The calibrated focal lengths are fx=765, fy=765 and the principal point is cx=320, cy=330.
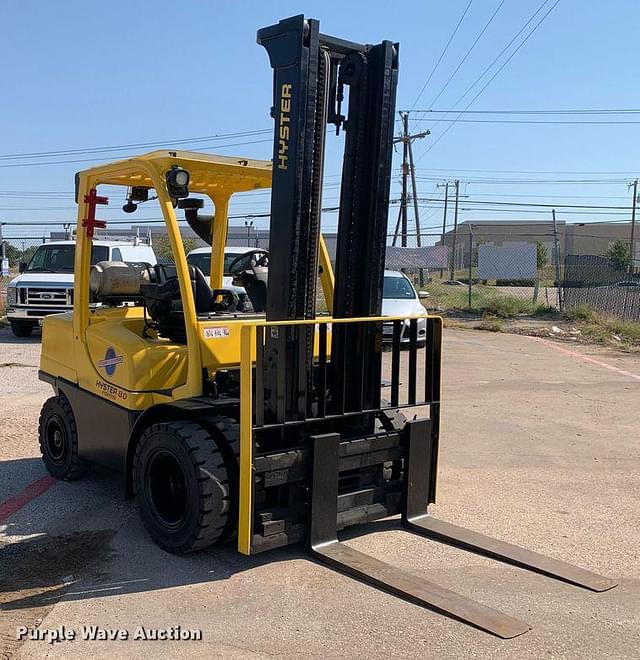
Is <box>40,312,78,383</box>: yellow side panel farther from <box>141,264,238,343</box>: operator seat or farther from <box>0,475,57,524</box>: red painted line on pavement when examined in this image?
<box>141,264,238,343</box>: operator seat

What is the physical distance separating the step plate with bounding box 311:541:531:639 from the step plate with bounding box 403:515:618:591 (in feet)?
2.04

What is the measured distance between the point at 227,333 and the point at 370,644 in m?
2.23

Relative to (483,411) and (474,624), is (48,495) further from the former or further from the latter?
(483,411)

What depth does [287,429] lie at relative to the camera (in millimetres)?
4777

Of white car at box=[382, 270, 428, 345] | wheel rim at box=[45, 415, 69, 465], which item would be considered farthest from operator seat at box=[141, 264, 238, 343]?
white car at box=[382, 270, 428, 345]

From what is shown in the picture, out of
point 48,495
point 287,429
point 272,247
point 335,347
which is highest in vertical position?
point 272,247

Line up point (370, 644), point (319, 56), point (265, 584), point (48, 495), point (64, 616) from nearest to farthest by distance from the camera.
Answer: point (370, 644)
point (64, 616)
point (265, 584)
point (319, 56)
point (48, 495)

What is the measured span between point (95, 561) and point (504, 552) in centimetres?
253

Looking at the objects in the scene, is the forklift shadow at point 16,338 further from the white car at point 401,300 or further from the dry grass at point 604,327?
the dry grass at point 604,327

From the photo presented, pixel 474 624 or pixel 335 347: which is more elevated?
pixel 335 347

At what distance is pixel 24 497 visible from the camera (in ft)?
19.6

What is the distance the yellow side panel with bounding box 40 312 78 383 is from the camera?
20.0 feet

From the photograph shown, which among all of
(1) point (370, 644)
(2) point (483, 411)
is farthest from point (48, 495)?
(2) point (483, 411)

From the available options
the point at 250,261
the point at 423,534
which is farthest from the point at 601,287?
the point at 423,534
